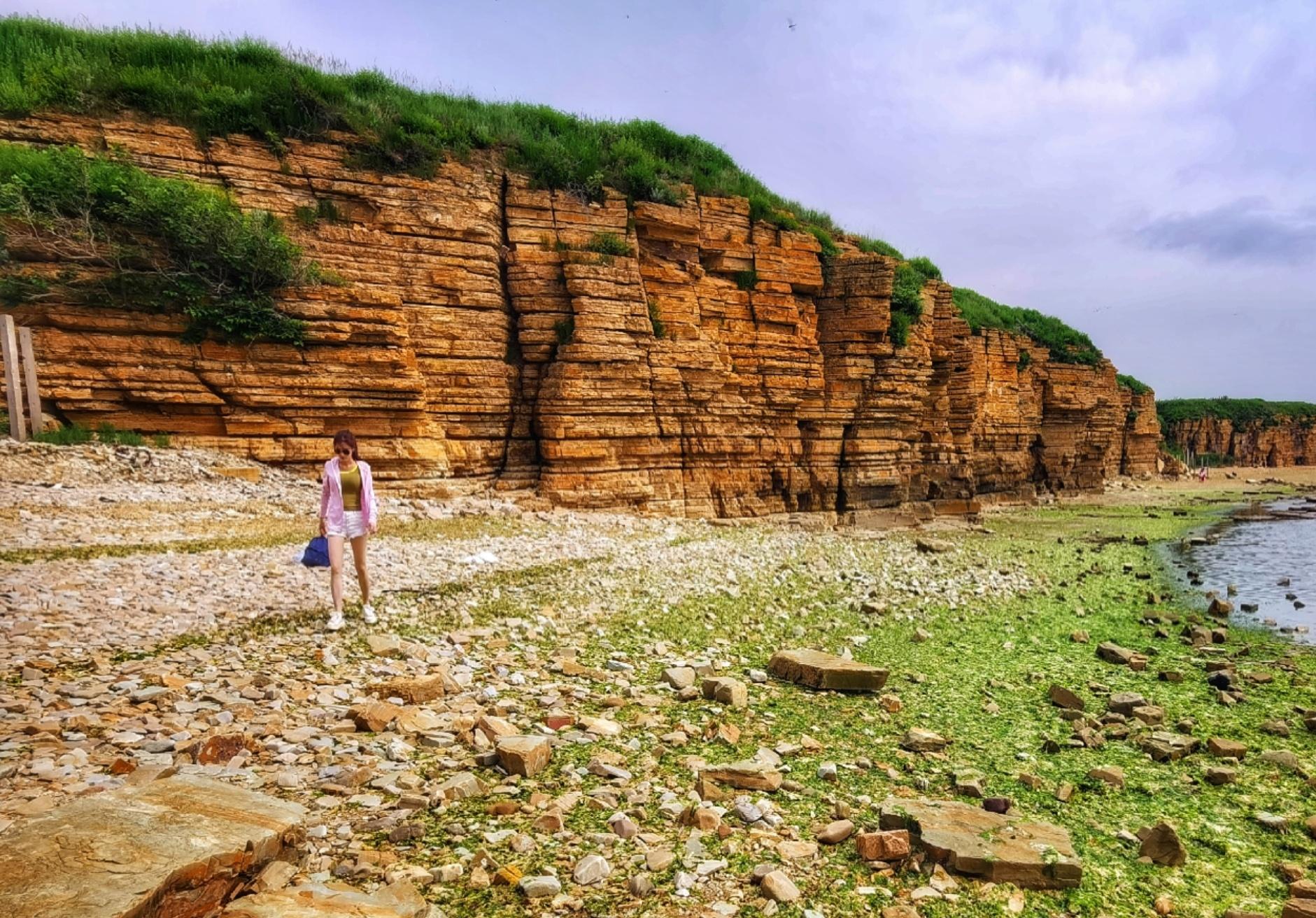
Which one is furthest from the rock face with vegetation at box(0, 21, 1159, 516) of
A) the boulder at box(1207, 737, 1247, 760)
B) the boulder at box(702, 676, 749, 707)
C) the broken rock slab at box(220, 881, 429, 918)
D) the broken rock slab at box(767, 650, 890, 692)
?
the boulder at box(1207, 737, 1247, 760)

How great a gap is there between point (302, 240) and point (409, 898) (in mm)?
16992

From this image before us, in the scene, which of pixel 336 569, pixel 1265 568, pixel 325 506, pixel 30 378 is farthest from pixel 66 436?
pixel 1265 568

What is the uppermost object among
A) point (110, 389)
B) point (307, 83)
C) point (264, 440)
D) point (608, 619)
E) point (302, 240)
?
point (307, 83)

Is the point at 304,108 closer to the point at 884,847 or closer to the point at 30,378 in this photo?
the point at 30,378

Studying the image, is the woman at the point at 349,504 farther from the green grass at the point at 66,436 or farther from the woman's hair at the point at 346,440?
the green grass at the point at 66,436

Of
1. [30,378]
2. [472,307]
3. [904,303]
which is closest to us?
[30,378]

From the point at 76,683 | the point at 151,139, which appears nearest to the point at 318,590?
the point at 76,683

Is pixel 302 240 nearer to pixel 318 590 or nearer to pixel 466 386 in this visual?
pixel 466 386

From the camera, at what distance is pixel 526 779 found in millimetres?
4520

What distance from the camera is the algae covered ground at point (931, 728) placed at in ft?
12.6

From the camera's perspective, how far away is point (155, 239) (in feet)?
47.2

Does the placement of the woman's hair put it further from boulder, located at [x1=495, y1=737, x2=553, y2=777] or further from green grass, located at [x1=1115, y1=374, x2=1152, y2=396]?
green grass, located at [x1=1115, y1=374, x2=1152, y2=396]

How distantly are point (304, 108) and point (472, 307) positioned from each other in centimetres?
689

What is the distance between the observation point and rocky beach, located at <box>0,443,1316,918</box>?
356cm
